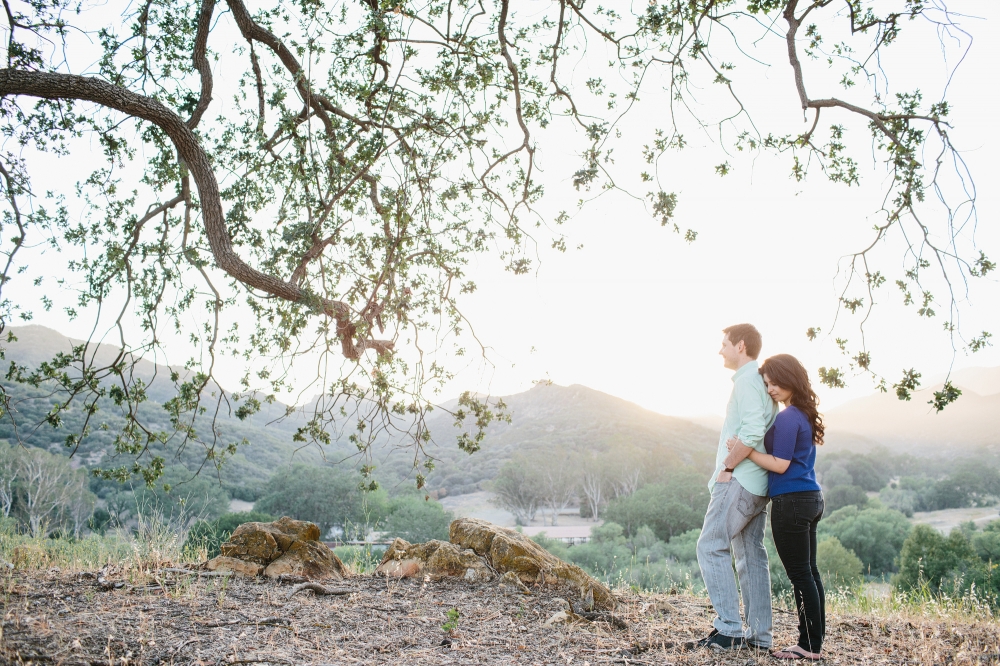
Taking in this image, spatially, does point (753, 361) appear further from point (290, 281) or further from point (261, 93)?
point (261, 93)

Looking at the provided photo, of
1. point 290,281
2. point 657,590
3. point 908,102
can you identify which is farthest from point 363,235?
point 657,590

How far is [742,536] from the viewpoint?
11.8 ft

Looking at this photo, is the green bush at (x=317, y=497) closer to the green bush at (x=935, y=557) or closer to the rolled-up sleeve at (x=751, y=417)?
the green bush at (x=935, y=557)

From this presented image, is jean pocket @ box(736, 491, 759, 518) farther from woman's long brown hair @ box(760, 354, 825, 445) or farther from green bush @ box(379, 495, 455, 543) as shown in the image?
green bush @ box(379, 495, 455, 543)

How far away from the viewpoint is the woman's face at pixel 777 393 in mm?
3578

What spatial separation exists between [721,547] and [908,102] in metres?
3.05

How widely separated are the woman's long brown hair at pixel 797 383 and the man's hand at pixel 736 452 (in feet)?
1.31

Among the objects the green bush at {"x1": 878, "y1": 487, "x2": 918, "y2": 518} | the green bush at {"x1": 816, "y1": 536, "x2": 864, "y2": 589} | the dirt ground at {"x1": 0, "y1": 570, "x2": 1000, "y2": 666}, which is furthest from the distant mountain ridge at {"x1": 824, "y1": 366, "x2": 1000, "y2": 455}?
the dirt ground at {"x1": 0, "y1": 570, "x2": 1000, "y2": 666}

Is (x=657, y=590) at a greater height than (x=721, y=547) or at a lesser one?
lesser

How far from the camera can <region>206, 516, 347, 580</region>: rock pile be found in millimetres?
5133

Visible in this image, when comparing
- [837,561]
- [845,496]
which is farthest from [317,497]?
[845,496]

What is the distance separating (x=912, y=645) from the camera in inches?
155

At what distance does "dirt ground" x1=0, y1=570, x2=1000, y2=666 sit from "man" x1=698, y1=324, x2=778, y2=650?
0.16 metres

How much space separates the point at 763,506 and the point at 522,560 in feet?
7.00
